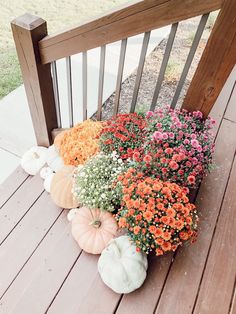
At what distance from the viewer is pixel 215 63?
53.1 inches

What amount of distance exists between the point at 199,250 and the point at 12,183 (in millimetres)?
1333

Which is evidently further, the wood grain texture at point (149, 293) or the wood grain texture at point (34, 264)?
the wood grain texture at point (34, 264)

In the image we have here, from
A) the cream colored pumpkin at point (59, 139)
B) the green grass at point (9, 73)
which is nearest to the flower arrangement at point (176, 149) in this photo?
the cream colored pumpkin at point (59, 139)

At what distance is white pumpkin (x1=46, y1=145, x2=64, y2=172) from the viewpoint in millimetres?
2039

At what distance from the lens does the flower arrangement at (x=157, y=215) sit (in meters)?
1.29

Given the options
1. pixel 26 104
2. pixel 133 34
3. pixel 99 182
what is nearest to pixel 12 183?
pixel 99 182

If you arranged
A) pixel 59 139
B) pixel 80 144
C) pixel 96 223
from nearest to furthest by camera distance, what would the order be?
1. pixel 96 223
2. pixel 80 144
3. pixel 59 139

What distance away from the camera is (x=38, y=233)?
168cm

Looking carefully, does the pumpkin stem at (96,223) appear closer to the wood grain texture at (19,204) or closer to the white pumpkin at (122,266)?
the white pumpkin at (122,266)

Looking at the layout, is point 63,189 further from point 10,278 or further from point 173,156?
point 173,156

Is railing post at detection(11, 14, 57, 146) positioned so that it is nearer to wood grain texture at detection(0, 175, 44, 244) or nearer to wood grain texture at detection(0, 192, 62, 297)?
wood grain texture at detection(0, 175, 44, 244)

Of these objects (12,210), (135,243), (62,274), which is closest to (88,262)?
(62,274)

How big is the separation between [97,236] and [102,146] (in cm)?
57

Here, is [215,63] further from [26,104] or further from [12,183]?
[26,104]
